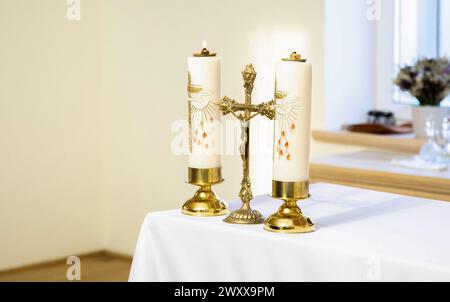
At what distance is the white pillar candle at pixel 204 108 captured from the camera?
1.86 m

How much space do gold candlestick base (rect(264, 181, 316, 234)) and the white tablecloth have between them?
26mm

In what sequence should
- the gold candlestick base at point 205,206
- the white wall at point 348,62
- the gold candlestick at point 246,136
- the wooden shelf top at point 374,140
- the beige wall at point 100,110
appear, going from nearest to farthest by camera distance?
the gold candlestick at point 246,136 → the gold candlestick base at point 205,206 → the wooden shelf top at point 374,140 → the white wall at point 348,62 → the beige wall at point 100,110

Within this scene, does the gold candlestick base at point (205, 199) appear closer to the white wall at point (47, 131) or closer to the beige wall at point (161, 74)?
the beige wall at point (161, 74)

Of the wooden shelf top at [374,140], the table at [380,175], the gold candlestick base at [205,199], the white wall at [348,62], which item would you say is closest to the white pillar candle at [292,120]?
the gold candlestick base at [205,199]

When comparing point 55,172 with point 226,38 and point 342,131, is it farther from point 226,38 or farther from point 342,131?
point 342,131

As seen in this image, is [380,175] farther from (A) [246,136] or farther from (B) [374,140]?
(A) [246,136]

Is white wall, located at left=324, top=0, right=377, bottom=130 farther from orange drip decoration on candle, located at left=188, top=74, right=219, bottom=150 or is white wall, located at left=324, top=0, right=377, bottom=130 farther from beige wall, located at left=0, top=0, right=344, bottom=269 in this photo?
orange drip decoration on candle, located at left=188, top=74, right=219, bottom=150

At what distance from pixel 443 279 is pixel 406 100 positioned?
2714 mm

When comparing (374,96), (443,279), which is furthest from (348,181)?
(443,279)

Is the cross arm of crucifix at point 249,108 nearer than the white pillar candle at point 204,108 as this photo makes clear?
Yes

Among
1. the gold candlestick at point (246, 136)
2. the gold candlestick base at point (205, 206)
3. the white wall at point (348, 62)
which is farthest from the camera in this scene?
the white wall at point (348, 62)

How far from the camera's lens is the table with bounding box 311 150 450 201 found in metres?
2.90

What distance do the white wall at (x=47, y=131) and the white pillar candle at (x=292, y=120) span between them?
289 cm

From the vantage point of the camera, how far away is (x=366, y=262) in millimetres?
1539
